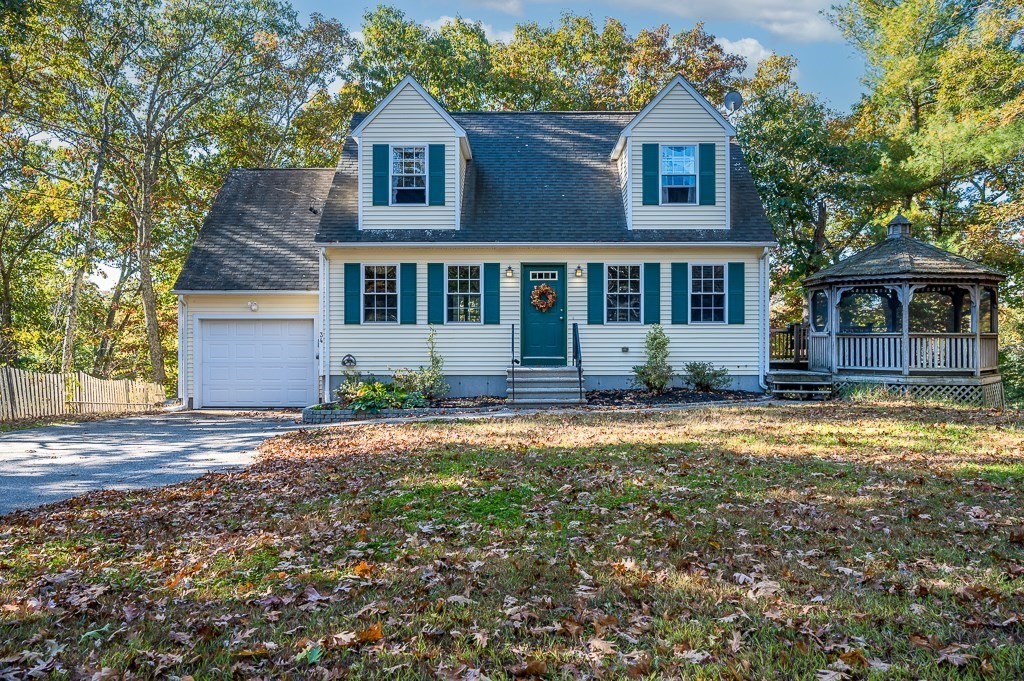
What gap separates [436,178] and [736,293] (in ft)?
24.9

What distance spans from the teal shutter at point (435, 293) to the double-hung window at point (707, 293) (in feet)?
19.4

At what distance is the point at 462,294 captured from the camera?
15.3m

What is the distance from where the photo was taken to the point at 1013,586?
3.56 meters

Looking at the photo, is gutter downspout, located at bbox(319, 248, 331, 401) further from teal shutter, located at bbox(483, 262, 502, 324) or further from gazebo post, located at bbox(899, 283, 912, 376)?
gazebo post, located at bbox(899, 283, 912, 376)

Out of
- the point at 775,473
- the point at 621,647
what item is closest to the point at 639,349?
the point at 775,473

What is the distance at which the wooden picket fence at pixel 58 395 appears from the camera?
1354 centimetres

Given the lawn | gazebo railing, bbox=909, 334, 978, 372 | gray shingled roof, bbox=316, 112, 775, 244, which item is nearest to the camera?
the lawn

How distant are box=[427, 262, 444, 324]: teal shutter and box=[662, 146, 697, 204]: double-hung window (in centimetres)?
560

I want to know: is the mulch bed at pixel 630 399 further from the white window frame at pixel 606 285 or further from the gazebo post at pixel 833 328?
the gazebo post at pixel 833 328

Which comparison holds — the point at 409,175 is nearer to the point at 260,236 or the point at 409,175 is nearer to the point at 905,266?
the point at 260,236

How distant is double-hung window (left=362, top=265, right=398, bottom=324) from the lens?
601 inches

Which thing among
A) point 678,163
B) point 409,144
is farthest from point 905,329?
point 409,144

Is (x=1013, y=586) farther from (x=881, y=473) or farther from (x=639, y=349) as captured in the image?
(x=639, y=349)

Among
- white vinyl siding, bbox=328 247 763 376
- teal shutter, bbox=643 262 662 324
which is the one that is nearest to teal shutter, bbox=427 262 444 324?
white vinyl siding, bbox=328 247 763 376
